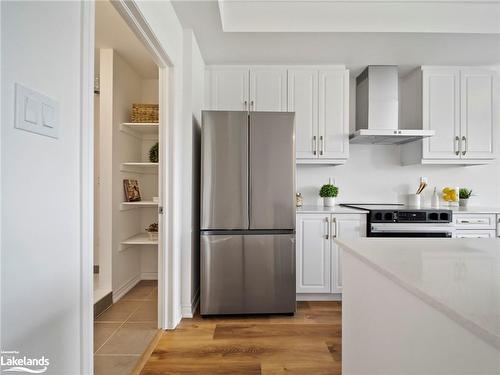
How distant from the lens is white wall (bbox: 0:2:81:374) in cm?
75

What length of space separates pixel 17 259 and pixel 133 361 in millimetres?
1434

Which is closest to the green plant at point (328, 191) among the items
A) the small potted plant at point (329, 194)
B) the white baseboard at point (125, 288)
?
the small potted plant at point (329, 194)

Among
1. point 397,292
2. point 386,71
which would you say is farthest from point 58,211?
point 386,71

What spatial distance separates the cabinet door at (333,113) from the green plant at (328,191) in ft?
1.10

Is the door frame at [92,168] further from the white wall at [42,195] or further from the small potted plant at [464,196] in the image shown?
the small potted plant at [464,196]

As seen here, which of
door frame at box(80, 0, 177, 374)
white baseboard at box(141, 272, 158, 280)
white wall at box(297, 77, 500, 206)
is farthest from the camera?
white baseboard at box(141, 272, 158, 280)

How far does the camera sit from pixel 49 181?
0.89m

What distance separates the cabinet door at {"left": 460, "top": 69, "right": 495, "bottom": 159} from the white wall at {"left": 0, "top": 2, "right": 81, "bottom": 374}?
353cm

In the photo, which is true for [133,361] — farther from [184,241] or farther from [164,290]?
[184,241]

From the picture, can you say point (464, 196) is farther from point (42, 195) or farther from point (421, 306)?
point (42, 195)

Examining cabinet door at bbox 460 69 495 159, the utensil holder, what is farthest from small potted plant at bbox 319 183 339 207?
cabinet door at bbox 460 69 495 159

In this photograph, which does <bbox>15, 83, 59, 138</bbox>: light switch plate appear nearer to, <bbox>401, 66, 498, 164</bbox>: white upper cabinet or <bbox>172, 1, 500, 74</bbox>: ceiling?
<bbox>172, 1, 500, 74</bbox>: ceiling

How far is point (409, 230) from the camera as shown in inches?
107

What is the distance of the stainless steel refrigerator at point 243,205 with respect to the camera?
8.09 ft
